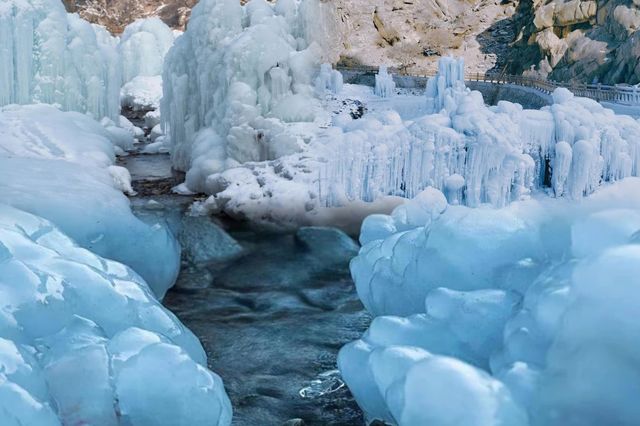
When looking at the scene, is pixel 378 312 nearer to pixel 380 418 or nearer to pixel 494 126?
pixel 380 418

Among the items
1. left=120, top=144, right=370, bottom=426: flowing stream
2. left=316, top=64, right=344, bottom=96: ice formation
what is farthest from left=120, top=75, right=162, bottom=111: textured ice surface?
left=120, top=144, right=370, bottom=426: flowing stream

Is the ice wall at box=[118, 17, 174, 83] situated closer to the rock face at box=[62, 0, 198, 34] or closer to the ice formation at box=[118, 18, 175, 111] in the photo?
the ice formation at box=[118, 18, 175, 111]

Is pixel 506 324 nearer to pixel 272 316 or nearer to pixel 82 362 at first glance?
pixel 82 362

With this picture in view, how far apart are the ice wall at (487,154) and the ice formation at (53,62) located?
36.2 ft

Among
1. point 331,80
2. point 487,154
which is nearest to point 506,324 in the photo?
point 487,154

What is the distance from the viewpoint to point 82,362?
4.98 metres

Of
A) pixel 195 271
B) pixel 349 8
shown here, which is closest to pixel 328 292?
pixel 195 271

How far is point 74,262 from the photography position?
599cm

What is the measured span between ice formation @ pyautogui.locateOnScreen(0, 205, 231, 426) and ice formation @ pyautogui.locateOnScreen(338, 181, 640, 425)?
135 centimetres

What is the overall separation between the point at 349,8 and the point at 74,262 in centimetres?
4291

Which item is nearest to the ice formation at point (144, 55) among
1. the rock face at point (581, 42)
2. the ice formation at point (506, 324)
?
the rock face at point (581, 42)

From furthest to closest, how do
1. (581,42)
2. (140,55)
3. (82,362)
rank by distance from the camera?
(140,55) → (581,42) → (82,362)

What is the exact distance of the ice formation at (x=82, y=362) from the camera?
4.67 meters

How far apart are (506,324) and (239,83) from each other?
12.5 meters
